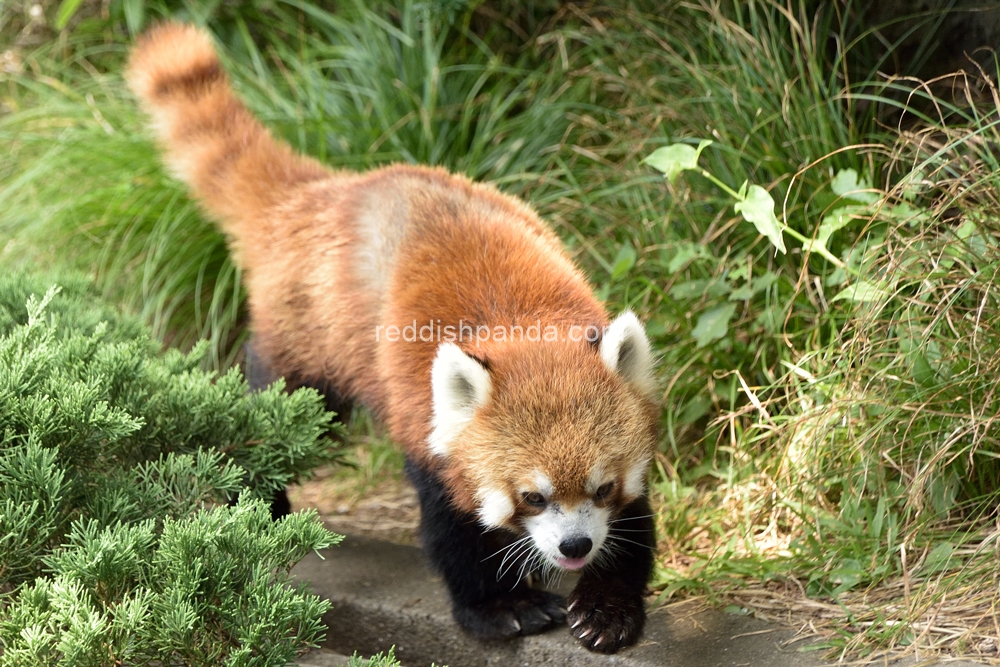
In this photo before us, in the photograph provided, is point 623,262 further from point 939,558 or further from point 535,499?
point 939,558

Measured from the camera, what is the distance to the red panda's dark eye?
9.64ft

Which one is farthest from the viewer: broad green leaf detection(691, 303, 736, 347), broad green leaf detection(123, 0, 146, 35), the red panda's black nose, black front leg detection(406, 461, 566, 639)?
broad green leaf detection(123, 0, 146, 35)

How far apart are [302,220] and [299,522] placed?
1.76 meters

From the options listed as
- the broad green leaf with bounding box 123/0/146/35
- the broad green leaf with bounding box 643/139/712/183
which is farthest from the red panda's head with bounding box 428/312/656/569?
the broad green leaf with bounding box 123/0/146/35

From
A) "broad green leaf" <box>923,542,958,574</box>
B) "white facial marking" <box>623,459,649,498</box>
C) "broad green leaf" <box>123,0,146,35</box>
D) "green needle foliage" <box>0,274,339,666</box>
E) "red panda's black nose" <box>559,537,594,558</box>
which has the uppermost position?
"broad green leaf" <box>123,0,146,35</box>

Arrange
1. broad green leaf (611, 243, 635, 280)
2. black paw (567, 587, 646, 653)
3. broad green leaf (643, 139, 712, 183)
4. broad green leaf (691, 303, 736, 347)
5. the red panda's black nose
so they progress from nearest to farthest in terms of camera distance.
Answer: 1. the red panda's black nose
2. black paw (567, 587, 646, 653)
3. broad green leaf (643, 139, 712, 183)
4. broad green leaf (691, 303, 736, 347)
5. broad green leaf (611, 243, 635, 280)

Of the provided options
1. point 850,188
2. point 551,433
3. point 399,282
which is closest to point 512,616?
point 551,433

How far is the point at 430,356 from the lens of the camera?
3.32 metres

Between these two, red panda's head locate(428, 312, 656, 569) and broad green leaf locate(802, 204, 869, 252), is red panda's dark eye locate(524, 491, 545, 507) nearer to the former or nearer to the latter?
red panda's head locate(428, 312, 656, 569)

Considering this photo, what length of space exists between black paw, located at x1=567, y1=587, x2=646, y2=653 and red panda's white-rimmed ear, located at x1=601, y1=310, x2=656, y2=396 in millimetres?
745

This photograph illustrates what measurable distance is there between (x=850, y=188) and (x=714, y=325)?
0.79 meters

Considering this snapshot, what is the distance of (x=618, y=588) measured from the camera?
329 centimetres

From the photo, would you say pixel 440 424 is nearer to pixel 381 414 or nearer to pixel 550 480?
pixel 550 480

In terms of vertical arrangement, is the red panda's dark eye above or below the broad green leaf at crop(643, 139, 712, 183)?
below
